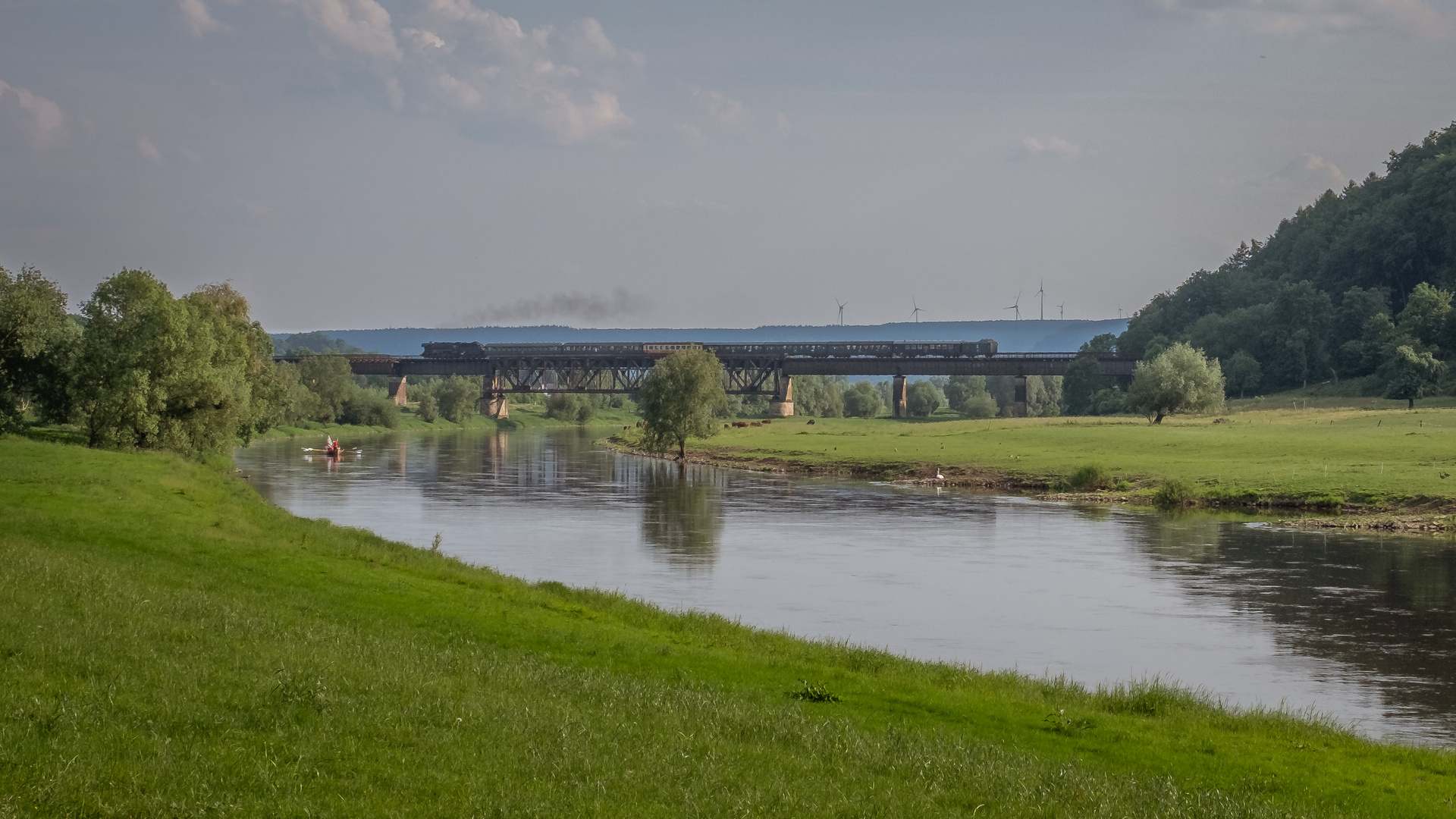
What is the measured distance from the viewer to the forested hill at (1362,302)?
14988 centimetres

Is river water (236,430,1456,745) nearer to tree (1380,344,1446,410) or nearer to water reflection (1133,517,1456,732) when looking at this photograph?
water reflection (1133,517,1456,732)

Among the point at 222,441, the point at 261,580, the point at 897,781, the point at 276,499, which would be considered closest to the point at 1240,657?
the point at 897,781

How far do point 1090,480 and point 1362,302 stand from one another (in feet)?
366

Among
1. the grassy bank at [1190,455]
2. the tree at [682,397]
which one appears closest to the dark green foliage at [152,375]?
the tree at [682,397]

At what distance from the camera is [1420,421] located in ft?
334

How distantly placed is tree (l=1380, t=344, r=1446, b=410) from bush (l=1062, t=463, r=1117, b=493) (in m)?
64.0

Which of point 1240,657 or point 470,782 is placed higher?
point 470,782

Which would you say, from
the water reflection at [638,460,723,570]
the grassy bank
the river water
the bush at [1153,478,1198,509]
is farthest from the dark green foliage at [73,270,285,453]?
the bush at [1153,478,1198,509]

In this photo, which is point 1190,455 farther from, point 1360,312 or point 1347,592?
point 1360,312

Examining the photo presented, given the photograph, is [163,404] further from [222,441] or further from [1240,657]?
[1240,657]

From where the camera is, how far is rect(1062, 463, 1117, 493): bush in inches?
3083

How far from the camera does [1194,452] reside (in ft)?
288

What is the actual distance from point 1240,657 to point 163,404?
57888 millimetres

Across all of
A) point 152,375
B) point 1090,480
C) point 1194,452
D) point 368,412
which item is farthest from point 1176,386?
point 368,412
